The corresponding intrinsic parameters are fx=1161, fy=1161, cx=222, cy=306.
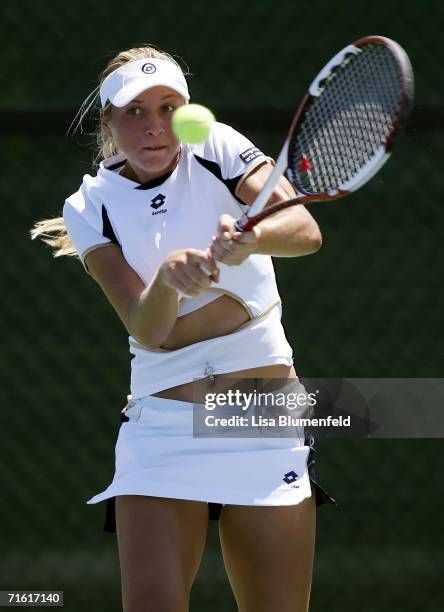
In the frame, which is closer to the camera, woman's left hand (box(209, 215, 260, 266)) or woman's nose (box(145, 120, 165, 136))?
woman's left hand (box(209, 215, 260, 266))

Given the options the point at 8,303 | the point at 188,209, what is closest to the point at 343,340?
the point at 8,303

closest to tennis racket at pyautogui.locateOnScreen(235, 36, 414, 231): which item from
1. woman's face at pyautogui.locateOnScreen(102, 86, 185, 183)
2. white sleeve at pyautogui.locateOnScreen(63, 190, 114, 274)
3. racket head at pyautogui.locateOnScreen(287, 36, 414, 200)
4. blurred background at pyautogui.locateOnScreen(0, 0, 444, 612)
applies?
racket head at pyautogui.locateOnScreen(287, 36, 414, 200)

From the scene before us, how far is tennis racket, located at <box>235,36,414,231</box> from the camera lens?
72.3 inches

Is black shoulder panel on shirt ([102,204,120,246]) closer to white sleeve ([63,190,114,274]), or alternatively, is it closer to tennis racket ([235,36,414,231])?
white sleeve ([63,190,114,274])

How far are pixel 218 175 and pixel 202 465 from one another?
52 cm

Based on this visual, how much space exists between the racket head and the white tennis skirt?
47cm

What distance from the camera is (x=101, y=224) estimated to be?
82.7 inches

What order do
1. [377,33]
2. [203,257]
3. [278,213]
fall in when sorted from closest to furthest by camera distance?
1. [203,257]
2. [278,213]
3. [377,33]

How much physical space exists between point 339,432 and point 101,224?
1188 millimetres

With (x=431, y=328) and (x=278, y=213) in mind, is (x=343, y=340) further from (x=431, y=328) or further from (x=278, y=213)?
(x=278, y=213)

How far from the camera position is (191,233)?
2047mm

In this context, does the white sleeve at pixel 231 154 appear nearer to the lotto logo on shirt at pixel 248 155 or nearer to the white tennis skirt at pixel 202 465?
the lotto logo on shirt at pixel 248 155

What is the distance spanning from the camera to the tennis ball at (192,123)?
186 cm

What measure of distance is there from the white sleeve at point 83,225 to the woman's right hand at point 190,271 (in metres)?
0.32
